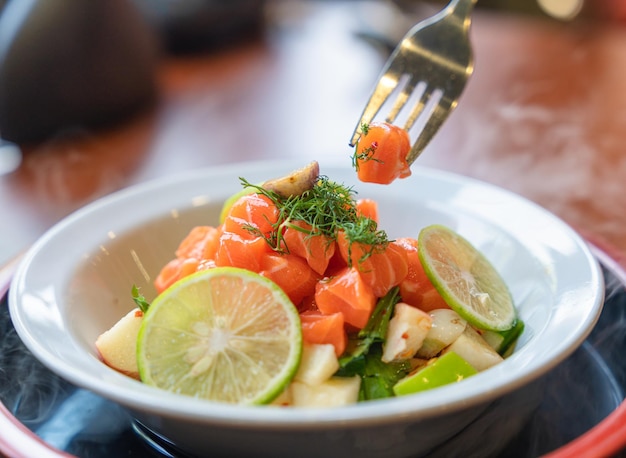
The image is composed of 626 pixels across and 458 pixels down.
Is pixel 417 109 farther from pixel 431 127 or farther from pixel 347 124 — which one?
pixel 347 124

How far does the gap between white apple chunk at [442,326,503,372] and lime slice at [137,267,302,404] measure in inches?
11.4

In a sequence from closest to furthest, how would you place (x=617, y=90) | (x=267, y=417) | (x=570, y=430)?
(x=267, y=417) → (x=570, y=430) → (x=617, y=90)

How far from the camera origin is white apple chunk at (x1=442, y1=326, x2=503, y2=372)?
120 cm

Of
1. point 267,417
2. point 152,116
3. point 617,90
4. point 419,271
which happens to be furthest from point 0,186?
point 617,90

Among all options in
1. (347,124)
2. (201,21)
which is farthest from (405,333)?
(201,21)

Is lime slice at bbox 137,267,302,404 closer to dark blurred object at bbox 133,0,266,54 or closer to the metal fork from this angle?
the metal fork

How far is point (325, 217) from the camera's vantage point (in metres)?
1.28

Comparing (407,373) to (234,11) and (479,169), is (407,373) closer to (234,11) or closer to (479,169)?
(479,169)

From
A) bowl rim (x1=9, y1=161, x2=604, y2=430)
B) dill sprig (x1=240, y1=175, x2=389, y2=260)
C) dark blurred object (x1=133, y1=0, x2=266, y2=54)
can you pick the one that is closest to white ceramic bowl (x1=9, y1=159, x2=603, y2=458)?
bowl rim (x1=9, y1=161, x2=604, y2=430)

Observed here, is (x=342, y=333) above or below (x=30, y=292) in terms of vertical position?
above

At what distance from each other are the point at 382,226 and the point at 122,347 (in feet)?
2.51

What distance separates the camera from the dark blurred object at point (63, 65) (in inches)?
103

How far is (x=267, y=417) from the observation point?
90 cm

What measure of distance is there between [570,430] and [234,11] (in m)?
3.46
